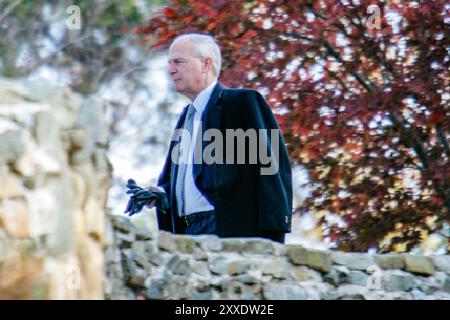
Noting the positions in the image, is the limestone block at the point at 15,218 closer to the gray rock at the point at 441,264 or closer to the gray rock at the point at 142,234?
the gray rock at the point at 142,234

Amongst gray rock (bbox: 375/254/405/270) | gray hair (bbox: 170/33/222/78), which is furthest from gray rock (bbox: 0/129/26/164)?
gray rock (bbox: 375/254/405/270)

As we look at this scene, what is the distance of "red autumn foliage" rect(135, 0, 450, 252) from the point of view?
24.9 feet

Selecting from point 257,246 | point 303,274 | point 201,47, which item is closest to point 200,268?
point 257,246

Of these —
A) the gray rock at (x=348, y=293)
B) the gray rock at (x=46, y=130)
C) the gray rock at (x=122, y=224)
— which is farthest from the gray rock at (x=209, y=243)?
the gray rock at (x=46, y=130)

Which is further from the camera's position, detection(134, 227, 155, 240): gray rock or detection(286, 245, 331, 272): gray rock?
detection(286, 245, 331, 272): gray rock

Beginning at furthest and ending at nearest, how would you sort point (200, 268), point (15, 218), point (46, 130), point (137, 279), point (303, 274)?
1. point (303, 274)
2. point (200, 268)
3. point (137, 279)
4. point (46, 130)
5. point (15, 218)

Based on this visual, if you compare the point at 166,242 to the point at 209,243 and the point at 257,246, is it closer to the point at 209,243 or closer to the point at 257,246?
the point at 209,243

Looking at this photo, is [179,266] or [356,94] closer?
[179,266]

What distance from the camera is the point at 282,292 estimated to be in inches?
206

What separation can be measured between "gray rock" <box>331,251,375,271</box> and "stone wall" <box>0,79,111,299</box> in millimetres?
1460

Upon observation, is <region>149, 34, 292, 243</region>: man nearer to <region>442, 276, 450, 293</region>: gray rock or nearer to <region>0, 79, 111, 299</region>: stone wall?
<region>442, 276, 450, 293</region>: gray rock

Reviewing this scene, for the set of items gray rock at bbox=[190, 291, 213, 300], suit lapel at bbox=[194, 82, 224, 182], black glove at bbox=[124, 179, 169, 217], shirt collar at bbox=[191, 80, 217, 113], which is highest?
shirt collar at bbox=[191, 80, 217, 113]

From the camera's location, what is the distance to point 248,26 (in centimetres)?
801

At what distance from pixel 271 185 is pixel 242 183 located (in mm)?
140
